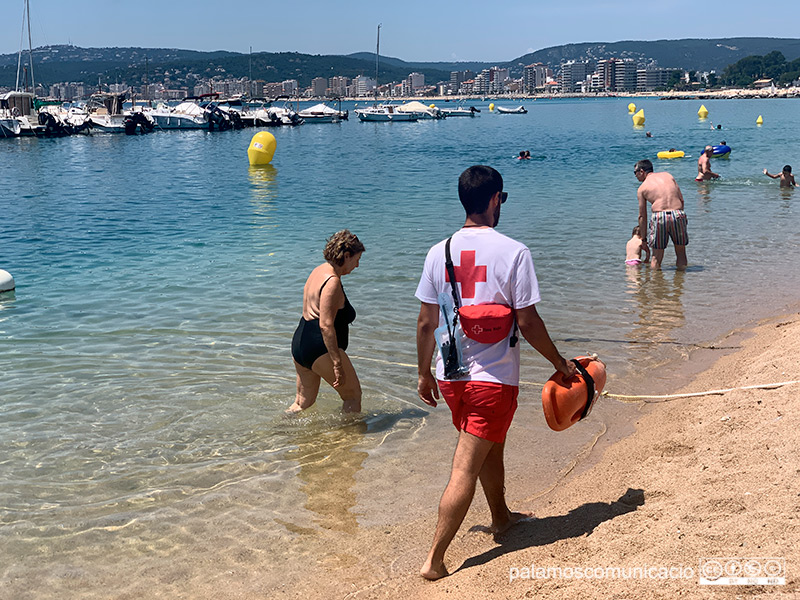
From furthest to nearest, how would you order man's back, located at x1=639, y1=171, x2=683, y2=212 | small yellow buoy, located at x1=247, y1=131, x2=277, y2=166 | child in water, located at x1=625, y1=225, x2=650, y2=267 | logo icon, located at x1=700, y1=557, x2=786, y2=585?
small yellow buoy, located at x1=247, y1=131, x2=277, y2=166, child in water, located at x1=625, y1=225, x2=650, y2=267, man's back, located at x1=639, y1=171, x2=683, y2=212, logo icon, located at x1=700, y1=557, x2=786, y2=585

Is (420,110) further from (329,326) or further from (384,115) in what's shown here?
(329,326)

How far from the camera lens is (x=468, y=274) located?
3.60 meters

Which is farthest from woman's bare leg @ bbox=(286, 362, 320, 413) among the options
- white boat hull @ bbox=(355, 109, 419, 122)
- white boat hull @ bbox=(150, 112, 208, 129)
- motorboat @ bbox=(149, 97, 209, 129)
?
white boat hull @ bbox=(355, 109, 419, 122)

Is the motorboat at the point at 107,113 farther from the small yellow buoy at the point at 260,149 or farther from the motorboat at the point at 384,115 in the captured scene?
the small yellow buoy at the point at 260,149

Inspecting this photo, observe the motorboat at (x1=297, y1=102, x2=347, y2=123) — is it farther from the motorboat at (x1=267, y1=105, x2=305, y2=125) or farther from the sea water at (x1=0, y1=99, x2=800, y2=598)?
the sea water at (x1=0, y1=99, x2=800, y2=598)

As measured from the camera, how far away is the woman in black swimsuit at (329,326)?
527cm

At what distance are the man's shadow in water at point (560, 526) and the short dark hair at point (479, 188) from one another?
1.76 meters

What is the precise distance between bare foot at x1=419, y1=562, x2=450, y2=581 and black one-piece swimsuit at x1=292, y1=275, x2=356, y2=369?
203 cm

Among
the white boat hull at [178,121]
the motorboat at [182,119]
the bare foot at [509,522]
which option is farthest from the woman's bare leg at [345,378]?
the white boat hull at [178,121]

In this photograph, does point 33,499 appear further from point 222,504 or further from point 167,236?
point 167,236

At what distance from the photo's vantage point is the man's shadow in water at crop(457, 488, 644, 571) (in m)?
3.99

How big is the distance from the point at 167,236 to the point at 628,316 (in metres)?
10.8

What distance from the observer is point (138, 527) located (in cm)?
472

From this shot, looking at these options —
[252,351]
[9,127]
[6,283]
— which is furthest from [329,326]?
[9,127]
